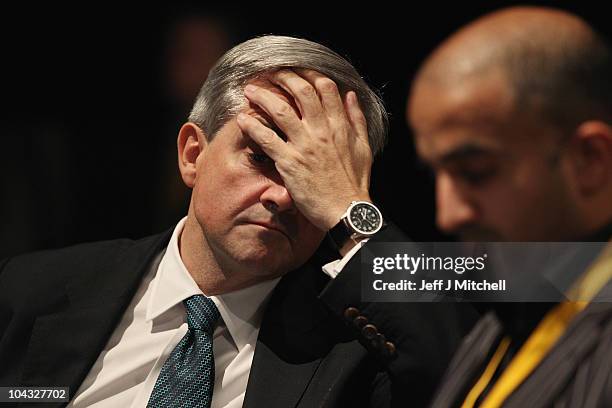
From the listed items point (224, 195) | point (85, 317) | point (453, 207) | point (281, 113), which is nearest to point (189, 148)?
point (224, 195)

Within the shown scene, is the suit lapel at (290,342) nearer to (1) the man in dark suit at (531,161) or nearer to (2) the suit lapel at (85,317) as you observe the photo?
(2) the suit lapel at (85,317)

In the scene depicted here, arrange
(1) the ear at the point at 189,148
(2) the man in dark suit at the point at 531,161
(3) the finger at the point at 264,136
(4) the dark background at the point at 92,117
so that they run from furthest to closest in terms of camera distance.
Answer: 1. (4) the dark background at the point at 92,117
2. (1) the ear at the point at 189,148
3. (3) the finger at the point at 264,136
4. (2) the man in dark suit at the point at 531,161

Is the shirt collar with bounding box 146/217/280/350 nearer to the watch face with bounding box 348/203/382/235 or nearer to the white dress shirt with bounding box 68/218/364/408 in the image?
the white dress shirt with bounding box 68/218/364/408

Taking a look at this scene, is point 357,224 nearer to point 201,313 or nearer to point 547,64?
point 201,313

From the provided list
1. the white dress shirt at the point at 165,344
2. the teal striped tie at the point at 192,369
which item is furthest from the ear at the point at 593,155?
the teal striped tie at the point at 192,369

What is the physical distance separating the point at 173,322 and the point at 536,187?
91 centimetres

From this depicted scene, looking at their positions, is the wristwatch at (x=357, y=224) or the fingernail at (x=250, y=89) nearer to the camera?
the wristwatch at (x=357, y=224)

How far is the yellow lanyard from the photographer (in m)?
1.25

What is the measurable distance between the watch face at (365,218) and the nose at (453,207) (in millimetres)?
300

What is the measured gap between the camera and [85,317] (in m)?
1.97

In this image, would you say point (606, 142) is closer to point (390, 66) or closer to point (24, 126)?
point (390, 66)

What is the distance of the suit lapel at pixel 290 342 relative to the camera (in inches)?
69.8

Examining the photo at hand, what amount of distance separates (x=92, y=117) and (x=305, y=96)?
2.18 feet

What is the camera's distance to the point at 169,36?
2.18m
